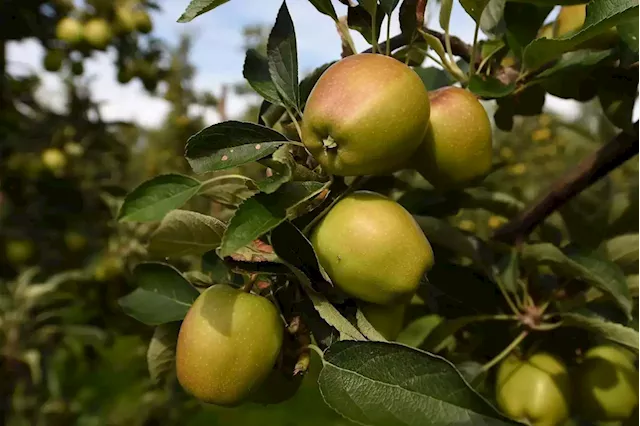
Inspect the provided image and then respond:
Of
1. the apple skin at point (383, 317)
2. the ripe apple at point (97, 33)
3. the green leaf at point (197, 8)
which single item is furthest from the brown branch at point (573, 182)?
the ripe apple at point (97, 33)

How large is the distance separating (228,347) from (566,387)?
502 millimetres

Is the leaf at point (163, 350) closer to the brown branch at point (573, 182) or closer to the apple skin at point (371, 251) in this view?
the apple skin at point (371, 251)

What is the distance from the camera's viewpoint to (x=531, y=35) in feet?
2.68

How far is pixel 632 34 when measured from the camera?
71 centimetres

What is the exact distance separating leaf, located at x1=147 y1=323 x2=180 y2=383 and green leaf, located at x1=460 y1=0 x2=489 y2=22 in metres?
0.52

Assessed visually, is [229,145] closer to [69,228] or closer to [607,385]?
[607,385]

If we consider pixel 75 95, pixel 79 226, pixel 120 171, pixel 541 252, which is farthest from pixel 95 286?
pixel 541 252

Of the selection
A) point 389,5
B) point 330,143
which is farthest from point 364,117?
point 389,5

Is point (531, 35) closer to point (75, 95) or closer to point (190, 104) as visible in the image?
point (75, 95)

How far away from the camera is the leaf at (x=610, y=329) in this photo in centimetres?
73

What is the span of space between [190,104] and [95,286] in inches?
56.6

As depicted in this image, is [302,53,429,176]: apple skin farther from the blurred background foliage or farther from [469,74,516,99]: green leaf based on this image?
the blurred background foliage

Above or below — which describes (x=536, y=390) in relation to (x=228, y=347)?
below

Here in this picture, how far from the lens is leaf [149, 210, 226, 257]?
0.64 metres
